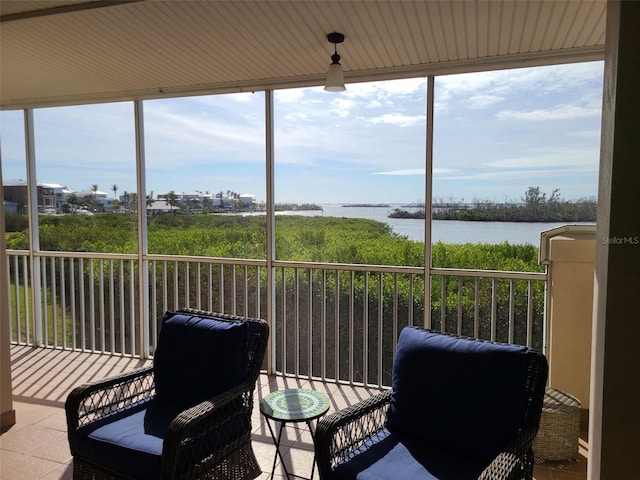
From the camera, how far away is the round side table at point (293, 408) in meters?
2.17

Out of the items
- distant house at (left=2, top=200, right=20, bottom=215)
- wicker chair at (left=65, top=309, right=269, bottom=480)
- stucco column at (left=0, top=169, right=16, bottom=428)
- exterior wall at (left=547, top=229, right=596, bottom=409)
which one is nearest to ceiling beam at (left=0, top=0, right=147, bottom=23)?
stucco column at (left=0, top=169, right=16, bottom=428)

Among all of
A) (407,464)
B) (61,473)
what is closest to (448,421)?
(407,464)

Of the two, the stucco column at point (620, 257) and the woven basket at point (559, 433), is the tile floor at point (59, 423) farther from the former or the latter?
the stucco column at point (620, 257)

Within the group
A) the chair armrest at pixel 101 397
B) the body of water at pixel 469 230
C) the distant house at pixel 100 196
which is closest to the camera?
the chair armrest at pixel 101 397

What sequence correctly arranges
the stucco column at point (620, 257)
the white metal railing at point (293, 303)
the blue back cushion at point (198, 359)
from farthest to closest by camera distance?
the white metal railing at point (293, 303) < the blue back cushion at point (198, 359) < the stucco column at point (620, 257)

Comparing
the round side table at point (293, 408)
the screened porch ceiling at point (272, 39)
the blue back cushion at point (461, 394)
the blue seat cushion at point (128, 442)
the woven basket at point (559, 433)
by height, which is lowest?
the woven basket at point (559, 433)

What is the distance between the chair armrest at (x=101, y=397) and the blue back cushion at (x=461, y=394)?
56.2 inches

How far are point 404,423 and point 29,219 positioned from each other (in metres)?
4.60

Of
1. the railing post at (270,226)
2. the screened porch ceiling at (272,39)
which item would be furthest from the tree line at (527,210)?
the railing post at (270,226)

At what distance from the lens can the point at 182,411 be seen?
230 centimetres

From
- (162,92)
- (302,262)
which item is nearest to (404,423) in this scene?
(302,262)

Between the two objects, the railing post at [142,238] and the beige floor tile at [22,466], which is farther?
the railing post at [142,238]

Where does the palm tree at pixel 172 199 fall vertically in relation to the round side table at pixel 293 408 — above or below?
above

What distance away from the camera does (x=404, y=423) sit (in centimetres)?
204
